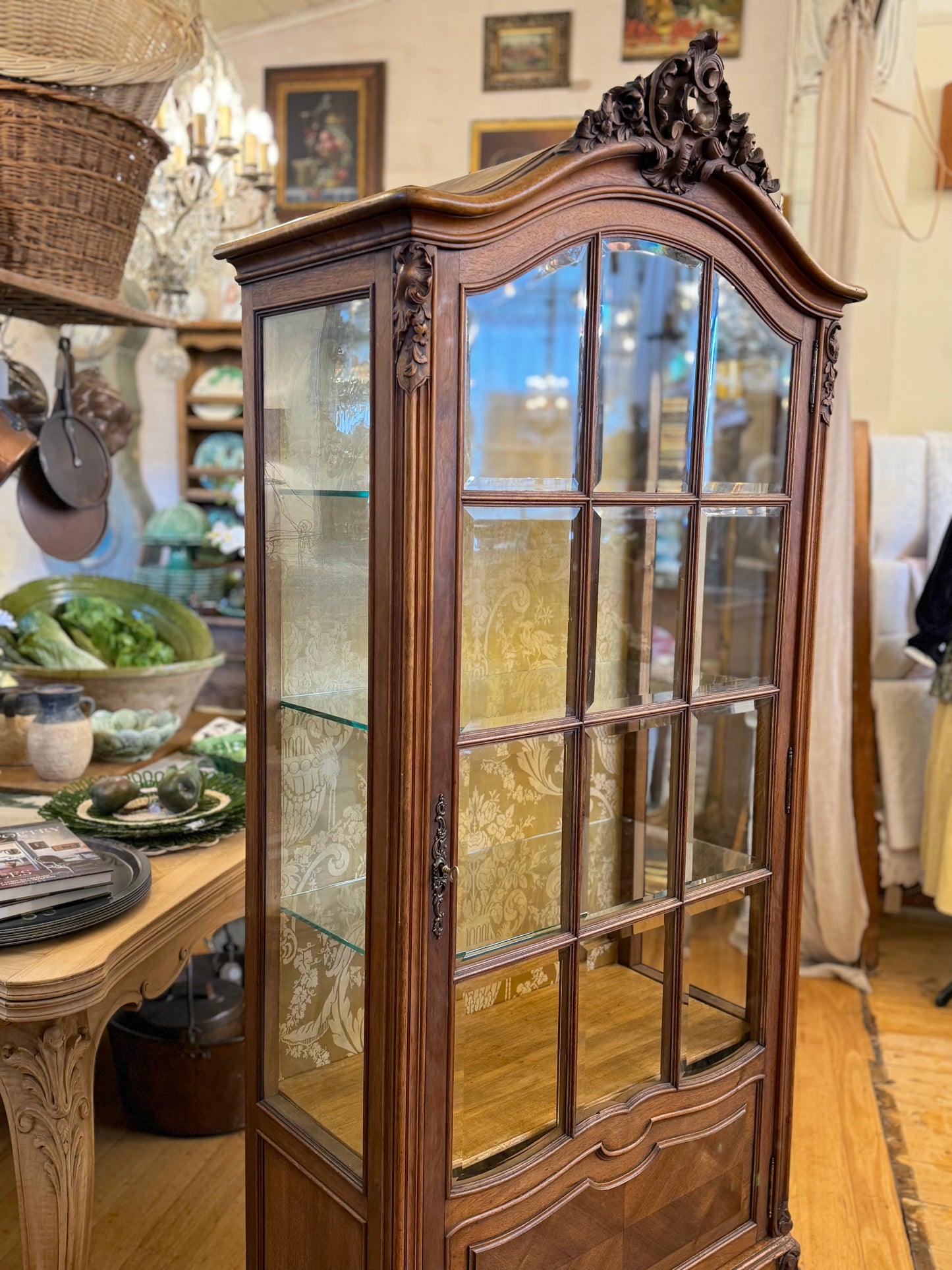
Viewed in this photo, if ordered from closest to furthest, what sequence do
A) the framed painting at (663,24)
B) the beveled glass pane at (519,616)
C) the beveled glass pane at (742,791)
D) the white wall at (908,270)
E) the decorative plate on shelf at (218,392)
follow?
the beveled glass pane at (519,616)
the beveled glass pane at (742,791)
the white wall at (908,270)
the framed painting at (663,24)
the decorative plate on shelf at (218,392)

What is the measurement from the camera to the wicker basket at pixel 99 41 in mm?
1938

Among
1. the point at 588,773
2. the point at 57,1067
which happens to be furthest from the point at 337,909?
the point at 57,1067

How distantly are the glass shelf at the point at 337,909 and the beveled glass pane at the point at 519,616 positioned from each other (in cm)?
29

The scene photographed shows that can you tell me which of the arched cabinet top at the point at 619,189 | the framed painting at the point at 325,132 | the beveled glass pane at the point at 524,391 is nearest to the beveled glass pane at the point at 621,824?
the arched cabinet top at the point at 619,189

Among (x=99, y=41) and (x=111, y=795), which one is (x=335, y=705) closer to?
(x=111, y=795)

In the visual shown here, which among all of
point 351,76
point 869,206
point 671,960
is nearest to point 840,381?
point 869,206

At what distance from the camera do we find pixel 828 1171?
241 centimetres

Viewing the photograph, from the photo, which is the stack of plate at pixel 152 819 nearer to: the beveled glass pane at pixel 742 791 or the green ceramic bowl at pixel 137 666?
the green ceramic bowl at pixel 137 666

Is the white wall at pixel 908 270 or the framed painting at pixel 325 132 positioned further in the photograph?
the framed painting at pixel 325 132

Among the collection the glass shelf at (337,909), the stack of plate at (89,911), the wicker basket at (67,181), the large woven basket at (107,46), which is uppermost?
the large woven basket at (107,46)

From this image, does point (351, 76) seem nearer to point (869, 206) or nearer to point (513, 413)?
point (513, 413)

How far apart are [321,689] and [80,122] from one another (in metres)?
1.24

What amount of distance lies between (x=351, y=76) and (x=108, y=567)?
2.46m

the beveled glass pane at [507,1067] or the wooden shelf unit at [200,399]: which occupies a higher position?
the wooden shelf unit at [200,399]
